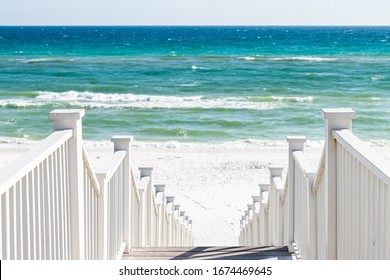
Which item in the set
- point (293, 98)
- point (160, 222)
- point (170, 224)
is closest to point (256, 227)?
point (160, 222)

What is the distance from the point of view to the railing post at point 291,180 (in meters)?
5.21

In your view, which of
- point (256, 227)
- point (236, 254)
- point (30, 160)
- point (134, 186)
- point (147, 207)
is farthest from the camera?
point (256, 227)

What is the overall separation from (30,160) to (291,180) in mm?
2926

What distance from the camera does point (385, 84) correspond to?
35000mm

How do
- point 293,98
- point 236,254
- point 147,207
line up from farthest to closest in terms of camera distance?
point 293,98 < point 147,207 < point 236,254

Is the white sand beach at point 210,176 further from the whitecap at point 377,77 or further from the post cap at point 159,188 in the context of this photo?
the whitecap at point 377,77

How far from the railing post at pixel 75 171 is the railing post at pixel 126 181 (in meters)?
1.64

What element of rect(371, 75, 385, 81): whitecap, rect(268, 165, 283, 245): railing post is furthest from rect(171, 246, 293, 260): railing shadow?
rect(371, 75, 385, 81): whitecap

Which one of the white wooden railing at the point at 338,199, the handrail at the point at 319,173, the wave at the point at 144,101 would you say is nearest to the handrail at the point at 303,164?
the white wooden railing at the point at 338,199

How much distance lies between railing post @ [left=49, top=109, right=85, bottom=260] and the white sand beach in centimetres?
683

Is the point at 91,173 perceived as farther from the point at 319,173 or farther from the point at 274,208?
the point at 274,208

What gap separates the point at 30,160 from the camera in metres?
2.67

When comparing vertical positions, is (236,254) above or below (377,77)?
above
